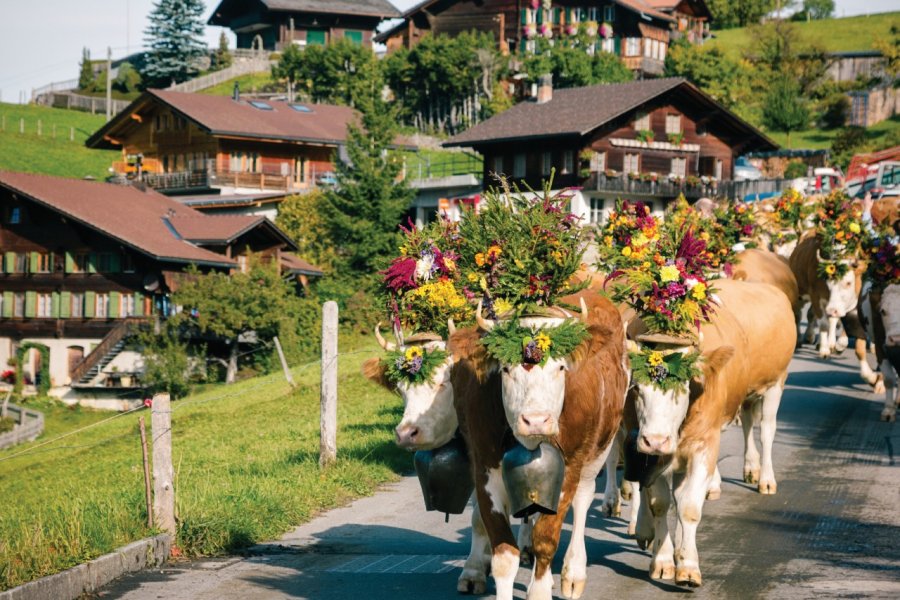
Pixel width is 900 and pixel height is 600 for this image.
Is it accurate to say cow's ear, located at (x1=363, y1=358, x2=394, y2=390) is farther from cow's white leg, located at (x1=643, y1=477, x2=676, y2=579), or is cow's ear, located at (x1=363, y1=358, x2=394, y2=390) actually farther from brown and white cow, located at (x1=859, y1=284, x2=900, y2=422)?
brown and white cow, located at (x1=859, y1=284, x2=900, y2=422)

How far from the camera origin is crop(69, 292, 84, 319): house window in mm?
55562

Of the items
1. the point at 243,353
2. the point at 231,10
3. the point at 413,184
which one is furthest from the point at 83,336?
the point at 231,10

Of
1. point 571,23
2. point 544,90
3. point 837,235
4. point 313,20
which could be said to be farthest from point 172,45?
point 837,235

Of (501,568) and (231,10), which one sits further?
(231,10)

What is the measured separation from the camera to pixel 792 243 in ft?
93.3

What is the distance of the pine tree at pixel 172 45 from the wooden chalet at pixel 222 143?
3430cm

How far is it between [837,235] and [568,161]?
39.9 m

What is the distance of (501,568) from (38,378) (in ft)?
162

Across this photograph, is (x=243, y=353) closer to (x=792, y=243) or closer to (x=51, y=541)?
(x=792, y=243)

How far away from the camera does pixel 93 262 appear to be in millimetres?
55656

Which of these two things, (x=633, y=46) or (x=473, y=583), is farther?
(x=633, y=46)

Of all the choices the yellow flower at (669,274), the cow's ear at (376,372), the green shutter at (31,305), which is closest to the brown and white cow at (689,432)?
the yellow flower at (669,274)

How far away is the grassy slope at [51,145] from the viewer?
8619 centimetres

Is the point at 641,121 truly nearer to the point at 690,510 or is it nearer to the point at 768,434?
the point at 768,434
